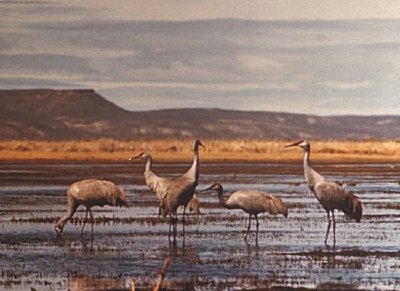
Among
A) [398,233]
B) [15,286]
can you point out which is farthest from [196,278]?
[398,233]

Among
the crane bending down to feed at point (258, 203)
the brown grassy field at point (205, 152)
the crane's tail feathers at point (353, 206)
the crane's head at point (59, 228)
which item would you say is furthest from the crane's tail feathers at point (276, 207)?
the brown grassy field at point (205, 152)

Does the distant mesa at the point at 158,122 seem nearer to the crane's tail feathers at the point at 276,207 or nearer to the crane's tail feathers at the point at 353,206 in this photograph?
the crane's tail feathers at the point at 276,207

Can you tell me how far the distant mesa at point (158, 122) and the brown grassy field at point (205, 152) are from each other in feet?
108

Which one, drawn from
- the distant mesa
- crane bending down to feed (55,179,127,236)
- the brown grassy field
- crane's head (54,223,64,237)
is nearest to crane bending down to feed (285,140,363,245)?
crane bending down to feed (55,179,127,236)

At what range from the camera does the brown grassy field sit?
50.0m

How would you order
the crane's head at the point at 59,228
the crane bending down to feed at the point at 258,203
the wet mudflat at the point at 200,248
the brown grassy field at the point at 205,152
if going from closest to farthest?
the wet mudflat at the point at 200,248, the crane's head at the point at 59,228, the crane bending down to feed at the point at 258,203, the brown grassy field at the point at 205,152

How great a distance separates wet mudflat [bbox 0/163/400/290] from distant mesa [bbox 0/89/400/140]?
63754mm

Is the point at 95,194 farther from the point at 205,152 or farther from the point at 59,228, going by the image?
the point at 205,152

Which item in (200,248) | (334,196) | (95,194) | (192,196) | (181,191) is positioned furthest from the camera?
(95,194)

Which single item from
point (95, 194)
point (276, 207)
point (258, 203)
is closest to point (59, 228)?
point (95, 194)

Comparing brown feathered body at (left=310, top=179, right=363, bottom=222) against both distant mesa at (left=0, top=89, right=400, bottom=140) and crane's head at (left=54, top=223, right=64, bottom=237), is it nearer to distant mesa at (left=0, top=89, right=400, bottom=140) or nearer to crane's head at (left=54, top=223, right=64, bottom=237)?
crane's head at (left=54, top=223, right=64, bottom=237)

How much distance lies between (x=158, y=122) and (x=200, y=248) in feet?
263

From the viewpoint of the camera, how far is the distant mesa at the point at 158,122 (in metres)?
93.2

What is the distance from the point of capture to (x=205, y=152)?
Result: 5378cm
